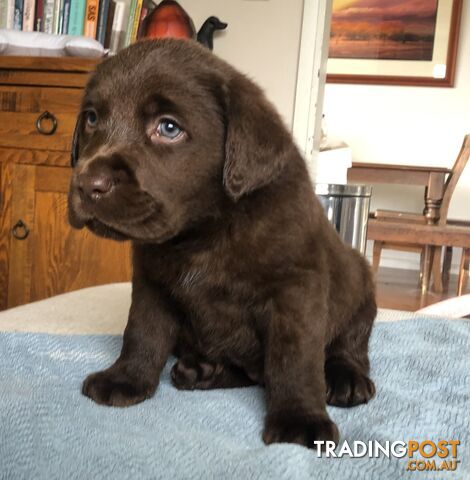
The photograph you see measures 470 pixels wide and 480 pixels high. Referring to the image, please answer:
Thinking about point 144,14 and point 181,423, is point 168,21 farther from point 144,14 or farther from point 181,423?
point 181,423

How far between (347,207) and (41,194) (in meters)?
1.31

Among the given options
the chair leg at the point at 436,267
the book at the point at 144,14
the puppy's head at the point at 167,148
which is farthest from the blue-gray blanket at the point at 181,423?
the chair leg at the point at 436,267

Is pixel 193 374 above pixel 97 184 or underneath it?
underneath

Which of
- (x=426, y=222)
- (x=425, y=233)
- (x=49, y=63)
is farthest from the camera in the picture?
(x=426, y=222)

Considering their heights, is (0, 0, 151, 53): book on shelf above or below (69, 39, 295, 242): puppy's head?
above

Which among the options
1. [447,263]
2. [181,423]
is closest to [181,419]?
[181,423]

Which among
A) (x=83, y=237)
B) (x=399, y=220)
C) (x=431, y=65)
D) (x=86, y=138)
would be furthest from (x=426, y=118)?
(x=86, y=138)

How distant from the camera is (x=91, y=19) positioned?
2.56 meters

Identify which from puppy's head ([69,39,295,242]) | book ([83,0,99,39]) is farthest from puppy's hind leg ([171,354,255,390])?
book ([83,0,99,39])

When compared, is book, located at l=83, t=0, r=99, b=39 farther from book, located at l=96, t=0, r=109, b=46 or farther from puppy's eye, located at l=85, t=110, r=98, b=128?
puppy's eye, located at l=85, t=110, r=98, b=128

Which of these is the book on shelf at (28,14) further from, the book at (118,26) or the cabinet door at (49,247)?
the cabinet door at (49,247)

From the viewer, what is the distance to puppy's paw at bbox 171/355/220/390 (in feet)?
3.59

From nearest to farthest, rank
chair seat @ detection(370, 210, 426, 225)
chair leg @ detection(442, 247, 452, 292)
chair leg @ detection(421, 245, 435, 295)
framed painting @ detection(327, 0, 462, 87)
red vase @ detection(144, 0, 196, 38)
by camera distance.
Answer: red vase @ detection(144, 0, 196, 38)
chair seat @ detection(370, 210, 426, 225)
chair leg @ detection(421, 245, 435, 295)
chair leg @ detection(442, 247, 452, 292)
framed painting @ detection(327, 0, 462, 87)

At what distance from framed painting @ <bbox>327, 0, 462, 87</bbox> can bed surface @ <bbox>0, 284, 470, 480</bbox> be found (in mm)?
4782
